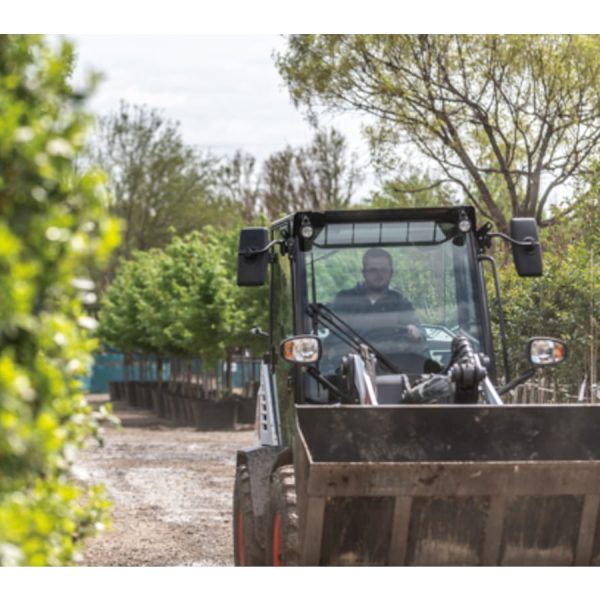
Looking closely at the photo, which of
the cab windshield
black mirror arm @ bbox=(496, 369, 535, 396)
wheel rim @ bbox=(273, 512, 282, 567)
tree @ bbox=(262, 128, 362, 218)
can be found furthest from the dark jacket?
tree @ bbox=(262, 128, 362, 218)

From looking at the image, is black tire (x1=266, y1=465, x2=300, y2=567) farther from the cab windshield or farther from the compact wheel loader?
the cab windshield

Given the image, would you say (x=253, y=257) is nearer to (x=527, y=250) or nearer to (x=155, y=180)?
(x=527, y=250)

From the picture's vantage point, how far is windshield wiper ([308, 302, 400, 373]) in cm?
770

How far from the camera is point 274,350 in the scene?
8859mm

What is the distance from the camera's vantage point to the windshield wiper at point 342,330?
7699 millimetres

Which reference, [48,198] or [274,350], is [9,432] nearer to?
Answer: [48,198]

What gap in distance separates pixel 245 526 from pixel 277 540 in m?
→ 1.09

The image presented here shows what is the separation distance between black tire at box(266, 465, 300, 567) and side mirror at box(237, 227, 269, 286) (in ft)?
3.71

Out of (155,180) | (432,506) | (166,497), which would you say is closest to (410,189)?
(166,497)

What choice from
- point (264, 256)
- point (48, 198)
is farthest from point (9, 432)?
point (264, 256)

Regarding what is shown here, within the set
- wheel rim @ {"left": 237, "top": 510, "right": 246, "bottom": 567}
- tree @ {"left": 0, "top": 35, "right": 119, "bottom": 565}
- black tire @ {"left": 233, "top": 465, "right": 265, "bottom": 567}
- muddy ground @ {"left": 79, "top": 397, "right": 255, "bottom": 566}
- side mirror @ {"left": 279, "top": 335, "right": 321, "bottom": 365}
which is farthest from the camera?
muddy ground @ {"left": 79, "top": 397, "right": 255, "bottom": 566}

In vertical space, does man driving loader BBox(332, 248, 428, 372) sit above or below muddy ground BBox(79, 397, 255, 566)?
above

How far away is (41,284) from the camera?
11.9 ft

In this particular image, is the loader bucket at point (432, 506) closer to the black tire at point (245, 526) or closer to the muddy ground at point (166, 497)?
the muddy ground at point (166, 497)
